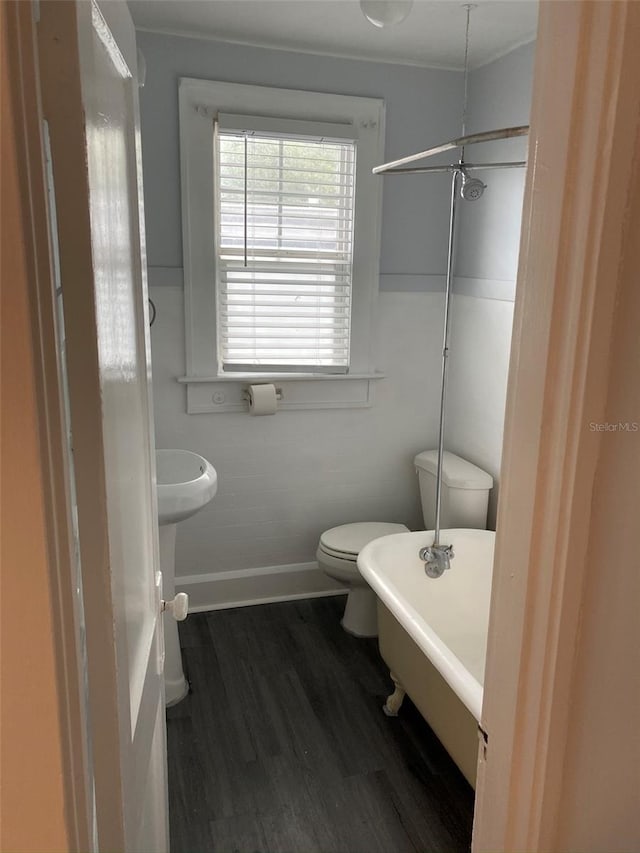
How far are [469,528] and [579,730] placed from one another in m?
2.10

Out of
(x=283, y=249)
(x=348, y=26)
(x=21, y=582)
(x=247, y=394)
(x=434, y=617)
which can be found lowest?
(x=434, y=617)

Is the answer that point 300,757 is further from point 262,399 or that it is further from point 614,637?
point 614,637

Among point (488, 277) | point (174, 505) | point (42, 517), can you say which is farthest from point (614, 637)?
point (488, 277)

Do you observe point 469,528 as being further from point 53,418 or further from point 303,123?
point 53,418

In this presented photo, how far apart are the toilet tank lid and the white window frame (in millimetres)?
417

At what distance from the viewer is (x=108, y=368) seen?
0.87 metres

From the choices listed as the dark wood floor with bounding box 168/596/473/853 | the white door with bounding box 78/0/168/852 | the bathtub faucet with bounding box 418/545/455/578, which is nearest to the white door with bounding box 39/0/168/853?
the white door with bounding box 78/0/168/852

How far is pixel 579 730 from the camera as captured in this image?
38.7 inches

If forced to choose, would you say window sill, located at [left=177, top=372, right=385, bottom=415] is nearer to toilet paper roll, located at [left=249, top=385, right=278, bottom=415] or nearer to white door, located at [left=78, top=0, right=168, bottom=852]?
toilet paper roll, located at [left=249, top=385, right=278, bottom=415]

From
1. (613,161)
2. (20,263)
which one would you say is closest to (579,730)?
(613,161)

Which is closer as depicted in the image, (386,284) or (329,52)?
(329,52)

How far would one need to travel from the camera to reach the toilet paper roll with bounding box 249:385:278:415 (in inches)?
120

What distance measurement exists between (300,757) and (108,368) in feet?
6.33

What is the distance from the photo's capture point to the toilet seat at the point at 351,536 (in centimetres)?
301
